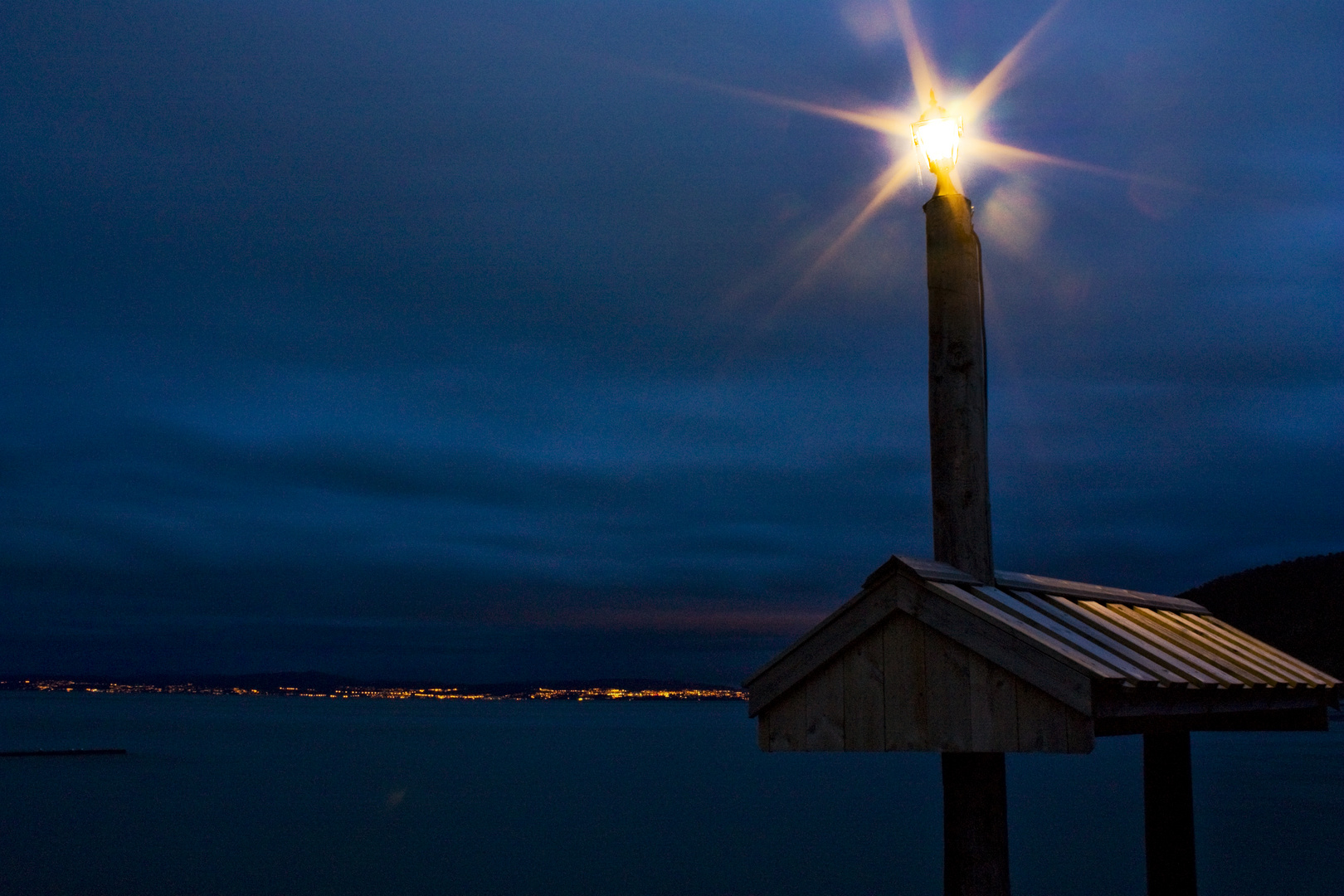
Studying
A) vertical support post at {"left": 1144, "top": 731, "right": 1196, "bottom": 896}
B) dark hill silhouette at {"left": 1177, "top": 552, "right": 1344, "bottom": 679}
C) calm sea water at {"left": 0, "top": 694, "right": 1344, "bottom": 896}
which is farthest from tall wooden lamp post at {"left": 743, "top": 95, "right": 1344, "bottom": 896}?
dark hill silhouette at {"left": 1177, "top": 552, "right": 1344, "bottom": 679}

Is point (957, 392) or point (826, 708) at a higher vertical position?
point (957, 392)

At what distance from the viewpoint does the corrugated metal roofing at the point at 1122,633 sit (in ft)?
21.7

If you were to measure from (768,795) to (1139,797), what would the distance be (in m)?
23.9

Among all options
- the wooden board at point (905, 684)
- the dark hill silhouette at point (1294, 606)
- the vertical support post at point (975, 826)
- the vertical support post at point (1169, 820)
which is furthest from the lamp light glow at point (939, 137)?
the dark hill silhouette at point (1294, 606)

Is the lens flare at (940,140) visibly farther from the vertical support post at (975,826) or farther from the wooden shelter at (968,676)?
the vertical support post at (975,826)

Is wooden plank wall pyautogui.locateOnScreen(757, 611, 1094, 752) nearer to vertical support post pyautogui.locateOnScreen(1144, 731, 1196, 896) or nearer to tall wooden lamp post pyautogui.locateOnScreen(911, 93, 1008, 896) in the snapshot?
tall wooden lamp post pyautogui.locateOnScreen(911, 93, 1008, 896)

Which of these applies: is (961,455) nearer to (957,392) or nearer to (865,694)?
(957,392)

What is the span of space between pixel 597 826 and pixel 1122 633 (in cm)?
5963

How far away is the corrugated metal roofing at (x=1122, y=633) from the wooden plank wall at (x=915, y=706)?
0.28 metres

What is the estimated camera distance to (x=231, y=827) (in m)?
60.2

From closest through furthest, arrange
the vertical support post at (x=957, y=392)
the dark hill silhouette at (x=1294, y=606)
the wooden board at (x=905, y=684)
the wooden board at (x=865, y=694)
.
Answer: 1. the wooden board at (x=905, y=684)
2. the wooden board at (x=865, y=694)
3. the vertical support post at (x=957, y=392)
4. the dark hill silhouette at (x=1294, y=606)

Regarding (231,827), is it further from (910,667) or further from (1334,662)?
(1334,662)

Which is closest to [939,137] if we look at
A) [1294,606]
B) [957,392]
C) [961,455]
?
[957,392]

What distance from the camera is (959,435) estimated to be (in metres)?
7.66
